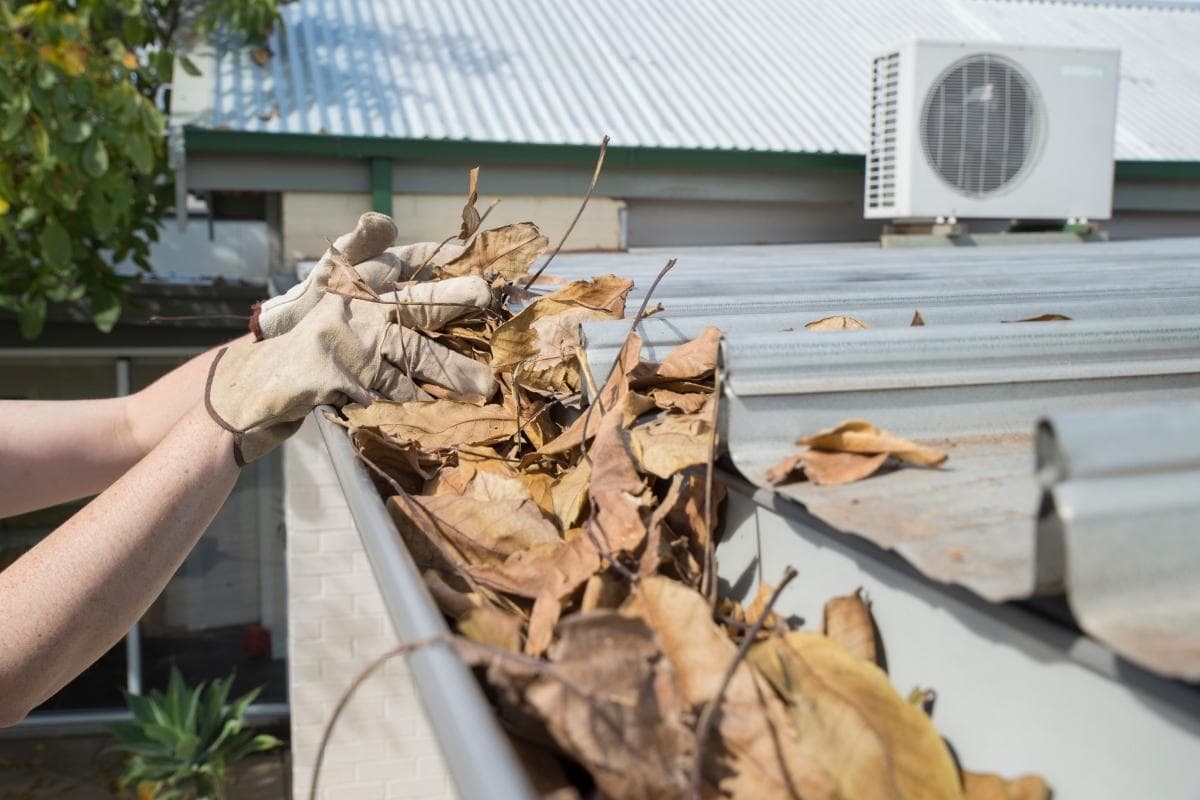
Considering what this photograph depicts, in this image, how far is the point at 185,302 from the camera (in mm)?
6016

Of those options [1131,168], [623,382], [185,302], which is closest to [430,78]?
[185,302]

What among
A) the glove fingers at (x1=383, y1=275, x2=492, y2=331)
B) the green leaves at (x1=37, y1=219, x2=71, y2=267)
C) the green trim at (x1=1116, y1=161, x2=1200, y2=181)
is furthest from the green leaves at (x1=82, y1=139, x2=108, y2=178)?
the green trim at (x1=1116, y1=161, x2=1200, y2=181)

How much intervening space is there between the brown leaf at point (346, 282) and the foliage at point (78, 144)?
3375mm

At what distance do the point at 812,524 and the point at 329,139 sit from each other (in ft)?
16.0

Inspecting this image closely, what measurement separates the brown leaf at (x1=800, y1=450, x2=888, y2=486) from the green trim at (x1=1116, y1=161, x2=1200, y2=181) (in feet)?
21.5

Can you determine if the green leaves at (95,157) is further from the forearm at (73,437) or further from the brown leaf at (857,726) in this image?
the brown leaf at (857,726)

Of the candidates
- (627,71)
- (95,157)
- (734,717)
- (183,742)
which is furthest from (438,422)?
(627,71)

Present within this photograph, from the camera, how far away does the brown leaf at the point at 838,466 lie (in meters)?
1.03

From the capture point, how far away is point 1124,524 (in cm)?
68

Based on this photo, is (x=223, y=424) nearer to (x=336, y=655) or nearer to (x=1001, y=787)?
(x=1001, y=787)

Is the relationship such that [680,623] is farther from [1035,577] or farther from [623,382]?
[623,382]

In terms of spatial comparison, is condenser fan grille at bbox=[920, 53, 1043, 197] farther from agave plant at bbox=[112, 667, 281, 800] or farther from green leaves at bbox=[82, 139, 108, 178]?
agave plant at bbox=[112, 667, 281, 800]

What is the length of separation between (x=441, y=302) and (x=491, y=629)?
36.3 inches

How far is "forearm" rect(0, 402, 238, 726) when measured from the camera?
1.58 metres
